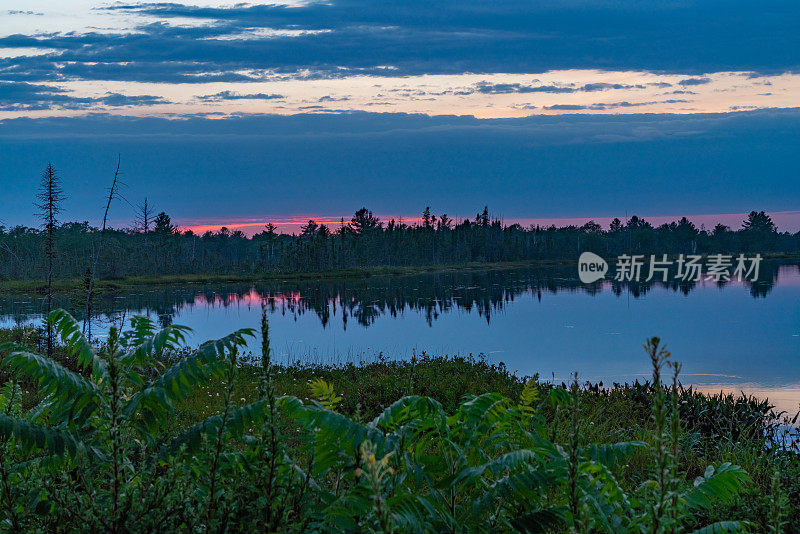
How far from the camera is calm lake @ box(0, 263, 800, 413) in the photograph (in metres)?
25.5

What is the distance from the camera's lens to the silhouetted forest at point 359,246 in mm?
113438

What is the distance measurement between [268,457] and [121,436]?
3.04 ft

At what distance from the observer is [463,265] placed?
140 metres

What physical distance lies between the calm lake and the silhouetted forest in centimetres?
3810

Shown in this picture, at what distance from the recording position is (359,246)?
14162cm

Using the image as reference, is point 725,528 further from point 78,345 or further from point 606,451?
point 78,345

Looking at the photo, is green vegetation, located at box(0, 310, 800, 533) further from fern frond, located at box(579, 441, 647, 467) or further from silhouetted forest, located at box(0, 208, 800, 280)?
silhouetted forest, located at box(0, 208, 800, 280)

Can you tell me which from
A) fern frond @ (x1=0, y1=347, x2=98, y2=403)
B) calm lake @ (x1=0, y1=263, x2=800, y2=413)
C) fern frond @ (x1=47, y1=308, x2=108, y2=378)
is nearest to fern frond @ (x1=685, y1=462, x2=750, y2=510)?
fern frond @ (x1=0, y1=347, x2=98, y2=403)

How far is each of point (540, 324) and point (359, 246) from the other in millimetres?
103286

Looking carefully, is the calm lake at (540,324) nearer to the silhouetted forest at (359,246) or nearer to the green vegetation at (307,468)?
the green vegetation at (307,468)

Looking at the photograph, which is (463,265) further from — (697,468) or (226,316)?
(697,468)

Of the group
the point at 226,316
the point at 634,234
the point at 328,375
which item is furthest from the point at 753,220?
the point at 328,375

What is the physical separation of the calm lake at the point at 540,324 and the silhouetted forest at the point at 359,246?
38.1 meters

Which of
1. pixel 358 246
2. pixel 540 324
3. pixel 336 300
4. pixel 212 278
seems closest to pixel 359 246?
pixel 358 246
